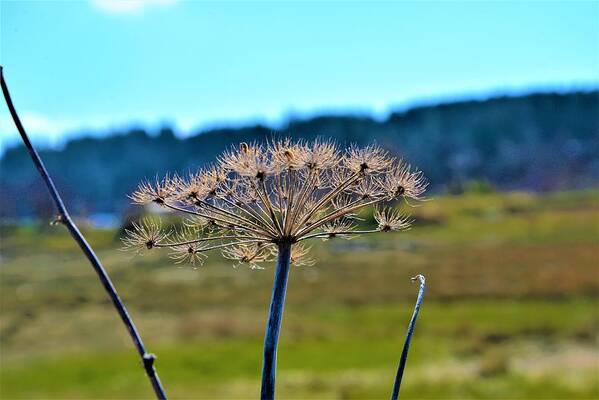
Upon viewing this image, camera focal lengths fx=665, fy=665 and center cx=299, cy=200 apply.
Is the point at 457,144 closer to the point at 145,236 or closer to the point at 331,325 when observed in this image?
the point at 331,325

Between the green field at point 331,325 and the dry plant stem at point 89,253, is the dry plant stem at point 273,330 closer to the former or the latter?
the dry plant stem at point 89,253

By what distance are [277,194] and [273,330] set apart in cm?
51

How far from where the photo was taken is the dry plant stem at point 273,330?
4.77 ft

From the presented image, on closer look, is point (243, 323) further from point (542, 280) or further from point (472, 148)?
point (472, 148)

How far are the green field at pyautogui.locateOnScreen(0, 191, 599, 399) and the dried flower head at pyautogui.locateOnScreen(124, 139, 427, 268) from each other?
10.5 meters

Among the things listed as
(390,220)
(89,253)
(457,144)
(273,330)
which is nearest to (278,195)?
(390,220)

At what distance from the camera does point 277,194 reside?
191cm

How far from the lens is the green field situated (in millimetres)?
21875

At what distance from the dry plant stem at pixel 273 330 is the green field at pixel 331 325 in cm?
1086

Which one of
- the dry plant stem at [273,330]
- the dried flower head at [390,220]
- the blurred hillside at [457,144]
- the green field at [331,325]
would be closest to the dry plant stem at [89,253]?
the dry plant stem at [273,330]

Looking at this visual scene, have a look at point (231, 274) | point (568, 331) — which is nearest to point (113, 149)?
point (231, 274)

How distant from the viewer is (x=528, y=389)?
64.6ft

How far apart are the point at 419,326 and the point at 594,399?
1430cm

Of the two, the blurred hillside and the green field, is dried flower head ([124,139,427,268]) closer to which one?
the green field
